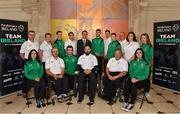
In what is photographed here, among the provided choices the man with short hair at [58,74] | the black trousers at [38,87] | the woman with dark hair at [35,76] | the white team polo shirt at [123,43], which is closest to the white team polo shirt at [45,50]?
the man with short hair at [58,74]

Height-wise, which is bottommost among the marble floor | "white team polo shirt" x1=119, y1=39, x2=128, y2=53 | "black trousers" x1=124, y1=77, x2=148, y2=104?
the marble floor

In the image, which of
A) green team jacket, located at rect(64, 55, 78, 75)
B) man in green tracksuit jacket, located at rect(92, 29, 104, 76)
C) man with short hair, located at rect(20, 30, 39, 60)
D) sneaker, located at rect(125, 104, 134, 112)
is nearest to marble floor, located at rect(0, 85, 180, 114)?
sneaker, located at rect(125, 104, 134, 112)

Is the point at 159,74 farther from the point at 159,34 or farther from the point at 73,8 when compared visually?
the point at 73,8

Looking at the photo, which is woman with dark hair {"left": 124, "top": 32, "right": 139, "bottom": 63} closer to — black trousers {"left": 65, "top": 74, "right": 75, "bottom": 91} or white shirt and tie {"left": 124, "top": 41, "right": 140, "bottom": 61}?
white shirt and tie {"left": 124, "top": 41, "right": 140, "bottom": 61}

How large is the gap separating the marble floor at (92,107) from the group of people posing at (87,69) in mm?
168

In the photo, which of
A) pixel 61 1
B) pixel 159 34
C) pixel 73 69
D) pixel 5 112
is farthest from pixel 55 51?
pixel 61 1

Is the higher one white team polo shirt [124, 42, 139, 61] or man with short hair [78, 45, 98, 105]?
white team polo shirt [124, 42, 139, 61]

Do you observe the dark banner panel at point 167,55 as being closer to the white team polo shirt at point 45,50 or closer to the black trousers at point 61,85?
the black trousers at point 61,85

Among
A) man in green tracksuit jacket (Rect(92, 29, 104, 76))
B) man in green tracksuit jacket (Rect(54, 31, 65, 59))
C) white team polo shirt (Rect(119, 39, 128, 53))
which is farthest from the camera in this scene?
man in green tracksuit jacket (Rect(92, 29, 104, 76))

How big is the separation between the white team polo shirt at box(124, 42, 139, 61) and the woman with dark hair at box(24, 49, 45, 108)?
6.44ft

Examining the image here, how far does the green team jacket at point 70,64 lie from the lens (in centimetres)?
530

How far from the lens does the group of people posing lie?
473 cm

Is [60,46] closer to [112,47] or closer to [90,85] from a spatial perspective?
[112,47]

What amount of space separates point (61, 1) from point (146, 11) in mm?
2737
